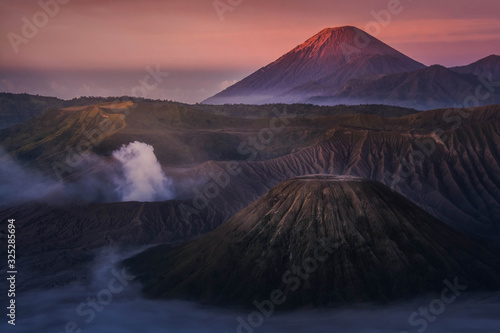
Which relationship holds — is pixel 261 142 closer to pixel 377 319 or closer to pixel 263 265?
pixel 263 265

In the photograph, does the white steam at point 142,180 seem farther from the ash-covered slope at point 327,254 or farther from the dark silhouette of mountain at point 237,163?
the ash-covered slope at point 327,254

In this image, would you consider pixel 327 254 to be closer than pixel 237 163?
Yes

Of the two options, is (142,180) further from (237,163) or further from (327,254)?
(327,254)

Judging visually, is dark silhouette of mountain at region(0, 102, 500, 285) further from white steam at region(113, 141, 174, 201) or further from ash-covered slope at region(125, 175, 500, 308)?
ash-covered slope at region(125, 175, 500, 308)

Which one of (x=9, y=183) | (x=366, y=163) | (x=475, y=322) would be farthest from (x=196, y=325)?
(x=9, y=183)

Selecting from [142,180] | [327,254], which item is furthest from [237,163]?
[327,254]

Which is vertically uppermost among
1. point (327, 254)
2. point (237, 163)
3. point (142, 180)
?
point (237, 163)

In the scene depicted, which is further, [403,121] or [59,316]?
[403,121]

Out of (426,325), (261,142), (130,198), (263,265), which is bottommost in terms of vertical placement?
(426,325)
